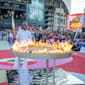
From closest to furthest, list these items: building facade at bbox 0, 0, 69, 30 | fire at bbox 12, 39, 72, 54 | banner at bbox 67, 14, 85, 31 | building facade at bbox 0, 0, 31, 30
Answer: fire at bbox 12, 39, 72, 54 → banner at bbox 67, 14, 85, 31 → building facade at bbox 0, 0, 31, 30 → building facade at bbox 0, 0, 69, 30

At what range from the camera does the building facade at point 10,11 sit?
183 feet

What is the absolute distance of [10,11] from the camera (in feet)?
190

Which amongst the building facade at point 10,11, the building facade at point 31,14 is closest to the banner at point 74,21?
the building facade at point 10,11

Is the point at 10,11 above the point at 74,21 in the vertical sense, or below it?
above

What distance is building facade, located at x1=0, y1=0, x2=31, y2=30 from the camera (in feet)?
183

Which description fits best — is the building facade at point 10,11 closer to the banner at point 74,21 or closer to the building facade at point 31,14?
the building facade at point 31,14

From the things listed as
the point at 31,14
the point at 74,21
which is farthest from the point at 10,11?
the point at 74,21

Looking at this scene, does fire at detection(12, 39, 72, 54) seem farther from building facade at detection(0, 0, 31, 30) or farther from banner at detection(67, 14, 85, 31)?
building facade at detection(0, 0, 31, 30)

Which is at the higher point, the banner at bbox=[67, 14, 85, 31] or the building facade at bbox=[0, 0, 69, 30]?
the building facade at bbox=[0, 0, 69, 30]

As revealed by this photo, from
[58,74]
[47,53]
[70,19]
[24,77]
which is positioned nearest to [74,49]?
[58,74]

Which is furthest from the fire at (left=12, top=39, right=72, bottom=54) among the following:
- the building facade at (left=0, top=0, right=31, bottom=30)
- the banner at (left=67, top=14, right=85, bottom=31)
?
the building facade at (left=0, top=0, right=31, bottom=30)

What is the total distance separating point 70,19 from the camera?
82.9ft

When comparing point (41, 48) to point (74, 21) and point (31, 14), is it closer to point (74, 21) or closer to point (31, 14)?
point (74, 21)

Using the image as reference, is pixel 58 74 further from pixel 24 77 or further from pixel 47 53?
pixel 47 53
